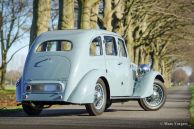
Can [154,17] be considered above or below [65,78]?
above

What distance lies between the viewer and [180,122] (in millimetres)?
9547

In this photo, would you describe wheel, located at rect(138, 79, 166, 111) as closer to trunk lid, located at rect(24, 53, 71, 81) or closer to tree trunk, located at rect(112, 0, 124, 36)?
trunk lid, located at rect(24, 53, 71, 81)

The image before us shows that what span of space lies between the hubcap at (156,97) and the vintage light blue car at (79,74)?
0.89 ft

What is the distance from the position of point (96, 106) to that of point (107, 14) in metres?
16.0

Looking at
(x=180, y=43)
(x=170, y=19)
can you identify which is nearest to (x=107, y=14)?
(x=170, y=19)

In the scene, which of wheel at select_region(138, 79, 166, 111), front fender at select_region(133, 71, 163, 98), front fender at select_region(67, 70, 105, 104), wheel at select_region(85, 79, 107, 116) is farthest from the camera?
wheel at select_region(138, 79, 166, 111)

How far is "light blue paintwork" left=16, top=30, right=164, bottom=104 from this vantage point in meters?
10.8

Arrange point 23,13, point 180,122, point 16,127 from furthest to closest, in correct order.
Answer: point 23,13
point 180,122
point 16,127

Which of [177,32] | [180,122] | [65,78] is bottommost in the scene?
[180,122]

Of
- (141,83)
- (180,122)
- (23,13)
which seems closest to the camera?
(180,122)

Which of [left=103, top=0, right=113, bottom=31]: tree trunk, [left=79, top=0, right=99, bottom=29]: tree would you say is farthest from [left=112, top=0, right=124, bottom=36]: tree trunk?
[left=79, top=0, right=99, bottom=29]: tree

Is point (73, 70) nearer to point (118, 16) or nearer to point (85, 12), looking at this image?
point (85, 12)

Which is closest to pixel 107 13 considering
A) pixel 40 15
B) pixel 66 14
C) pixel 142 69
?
pixel 66 14

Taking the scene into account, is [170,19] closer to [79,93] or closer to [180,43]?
[180,43]
